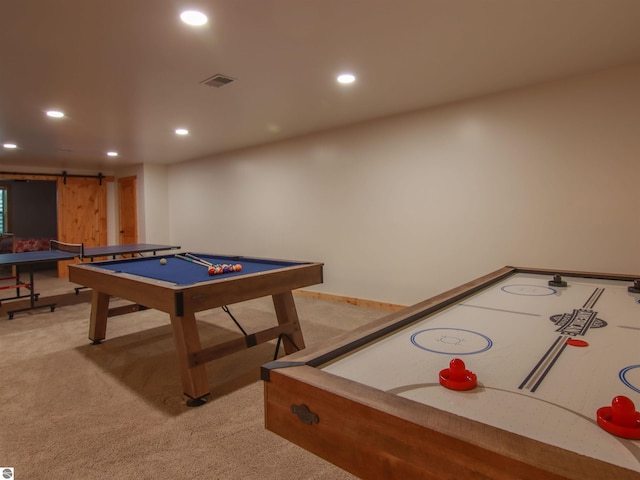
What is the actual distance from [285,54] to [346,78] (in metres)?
0.65

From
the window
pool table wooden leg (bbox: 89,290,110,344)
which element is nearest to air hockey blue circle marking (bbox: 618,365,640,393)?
pool table wooden leg (bbox: 89,290,110,344)

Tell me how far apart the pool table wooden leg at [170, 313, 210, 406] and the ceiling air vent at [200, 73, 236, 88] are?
1892 millimetres

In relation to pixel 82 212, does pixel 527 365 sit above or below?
below

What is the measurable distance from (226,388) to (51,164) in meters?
6.92

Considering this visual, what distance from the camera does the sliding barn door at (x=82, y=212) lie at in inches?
288

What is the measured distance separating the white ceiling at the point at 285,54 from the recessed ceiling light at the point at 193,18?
47mm

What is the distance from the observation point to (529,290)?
1.99 meters

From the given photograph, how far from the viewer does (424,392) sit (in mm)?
845

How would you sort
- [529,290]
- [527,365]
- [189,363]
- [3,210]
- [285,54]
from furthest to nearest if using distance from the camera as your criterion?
[3,210] < [285,54] < [189,363] < [529,290] < [527,365]

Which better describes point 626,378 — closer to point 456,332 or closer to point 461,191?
point 456,332

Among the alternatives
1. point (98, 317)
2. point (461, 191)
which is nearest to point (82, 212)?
point (98, 317)

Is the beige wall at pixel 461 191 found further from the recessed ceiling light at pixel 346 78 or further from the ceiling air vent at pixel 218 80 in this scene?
the ceiling air vent at pixel 218 80

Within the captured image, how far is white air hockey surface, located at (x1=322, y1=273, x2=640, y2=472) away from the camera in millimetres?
713

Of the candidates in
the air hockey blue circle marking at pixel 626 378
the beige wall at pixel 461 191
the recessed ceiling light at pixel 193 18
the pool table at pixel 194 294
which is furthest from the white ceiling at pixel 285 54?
the air hockey blue circle marking at pixel 626 378
